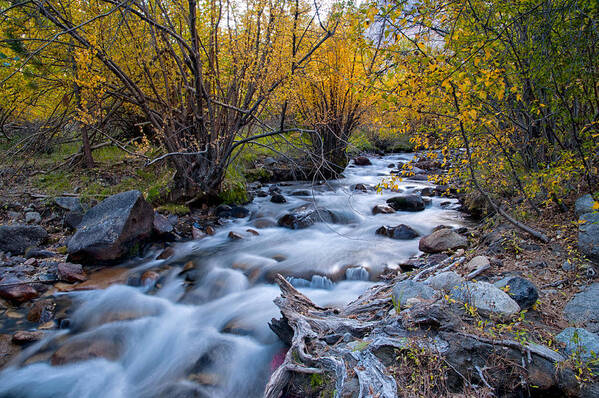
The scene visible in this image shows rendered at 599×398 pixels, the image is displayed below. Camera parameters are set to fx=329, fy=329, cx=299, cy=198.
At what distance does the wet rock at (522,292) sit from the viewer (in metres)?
2.69

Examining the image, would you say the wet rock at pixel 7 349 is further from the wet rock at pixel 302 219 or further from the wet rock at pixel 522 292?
the wet rock at pixel 302 219

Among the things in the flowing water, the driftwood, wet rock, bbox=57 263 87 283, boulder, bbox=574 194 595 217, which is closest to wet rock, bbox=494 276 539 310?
the driftwood

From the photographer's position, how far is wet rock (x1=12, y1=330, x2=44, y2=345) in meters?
3.88

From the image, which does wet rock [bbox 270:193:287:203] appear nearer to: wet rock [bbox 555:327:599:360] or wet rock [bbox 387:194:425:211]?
wet rock [bbox 387:194:425:211]

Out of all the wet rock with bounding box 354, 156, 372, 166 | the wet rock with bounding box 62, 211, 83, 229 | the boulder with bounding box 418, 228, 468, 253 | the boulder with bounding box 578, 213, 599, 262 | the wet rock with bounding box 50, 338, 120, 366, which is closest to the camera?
the boulder with bounding box 578, 213, 599, 262

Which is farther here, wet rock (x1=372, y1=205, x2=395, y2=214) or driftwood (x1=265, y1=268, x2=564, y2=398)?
wet rock (x1=372, y1=205, x2=395, y2=214)

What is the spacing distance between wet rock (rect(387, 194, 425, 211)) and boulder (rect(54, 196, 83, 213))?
7.81 meters

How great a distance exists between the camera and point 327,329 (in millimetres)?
3014

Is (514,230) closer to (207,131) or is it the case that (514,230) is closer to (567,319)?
(567,319)

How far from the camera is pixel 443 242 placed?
222 inches

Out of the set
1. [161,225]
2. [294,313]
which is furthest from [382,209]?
[294,313]

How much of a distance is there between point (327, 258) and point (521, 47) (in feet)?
14.3

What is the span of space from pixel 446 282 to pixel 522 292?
2.29 feet

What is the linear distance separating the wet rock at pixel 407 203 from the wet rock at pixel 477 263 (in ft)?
17.3
